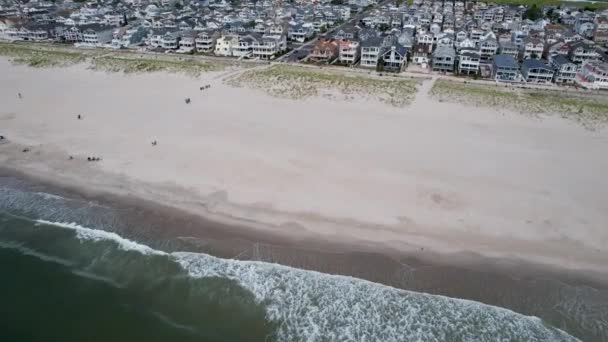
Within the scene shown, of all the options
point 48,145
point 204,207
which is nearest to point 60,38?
point 48,145

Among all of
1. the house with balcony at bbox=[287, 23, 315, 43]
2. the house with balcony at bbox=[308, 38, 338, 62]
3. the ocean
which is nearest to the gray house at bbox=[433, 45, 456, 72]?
the house with balcony at bbox=[308, 38, 338, 62]

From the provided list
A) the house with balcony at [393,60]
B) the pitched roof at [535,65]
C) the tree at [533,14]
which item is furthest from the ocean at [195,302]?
the tree at [533,14]

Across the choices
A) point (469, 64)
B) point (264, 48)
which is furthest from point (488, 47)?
point (264, 48)

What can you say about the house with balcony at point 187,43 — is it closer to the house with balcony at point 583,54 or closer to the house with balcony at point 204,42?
the house with balcony at point 204,42

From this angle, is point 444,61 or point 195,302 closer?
point 195,302


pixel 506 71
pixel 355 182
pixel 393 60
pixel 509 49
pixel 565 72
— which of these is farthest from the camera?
pixel 509 49

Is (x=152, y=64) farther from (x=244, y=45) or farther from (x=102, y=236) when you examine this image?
(x=102, y=236)
